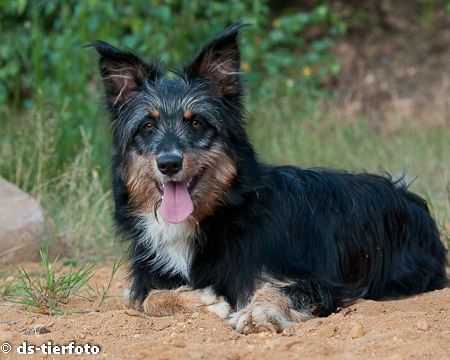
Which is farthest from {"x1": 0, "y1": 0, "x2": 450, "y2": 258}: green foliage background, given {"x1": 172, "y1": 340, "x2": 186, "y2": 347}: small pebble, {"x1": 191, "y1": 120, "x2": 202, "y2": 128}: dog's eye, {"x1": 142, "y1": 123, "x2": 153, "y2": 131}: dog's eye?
{"x1": 172, "y1": 340, "x2": 186, "y2": 347}: small pebble

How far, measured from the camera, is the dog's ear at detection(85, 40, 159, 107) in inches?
181

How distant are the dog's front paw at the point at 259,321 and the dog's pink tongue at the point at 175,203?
83 cm

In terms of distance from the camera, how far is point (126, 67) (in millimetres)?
4637

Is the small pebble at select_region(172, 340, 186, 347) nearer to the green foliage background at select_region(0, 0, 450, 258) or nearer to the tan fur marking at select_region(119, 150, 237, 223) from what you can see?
the tan fur marking at select_region(119, 150, 237, 223)

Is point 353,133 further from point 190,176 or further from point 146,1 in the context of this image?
point 190,176

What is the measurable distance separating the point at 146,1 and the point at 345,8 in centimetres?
535

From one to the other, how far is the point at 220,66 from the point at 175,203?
1066 mm

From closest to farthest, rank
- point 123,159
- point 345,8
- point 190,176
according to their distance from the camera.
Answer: point 190,176
point 123,159
point 345,8

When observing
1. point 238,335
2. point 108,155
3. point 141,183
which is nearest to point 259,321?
point 238,335

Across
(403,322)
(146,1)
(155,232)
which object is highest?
(146,1)

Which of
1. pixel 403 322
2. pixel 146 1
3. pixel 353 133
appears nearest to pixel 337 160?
pixel 353 133

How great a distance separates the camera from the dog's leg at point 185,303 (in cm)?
416

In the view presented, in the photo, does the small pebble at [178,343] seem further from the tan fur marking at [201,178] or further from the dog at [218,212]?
the tan fur marking at [201,178]

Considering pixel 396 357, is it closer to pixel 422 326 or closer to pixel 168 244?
pixel 422 326
